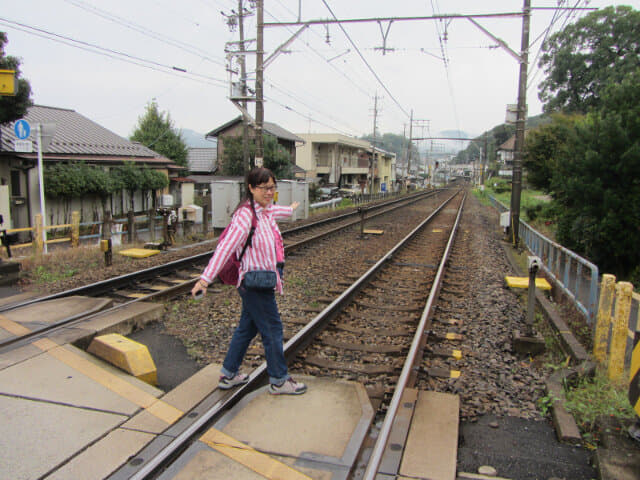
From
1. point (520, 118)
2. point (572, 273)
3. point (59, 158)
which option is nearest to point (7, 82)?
point (572, 273)

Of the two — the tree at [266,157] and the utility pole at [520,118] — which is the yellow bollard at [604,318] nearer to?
the utility pole at [520,118]

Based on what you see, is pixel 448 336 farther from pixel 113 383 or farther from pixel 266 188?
pixel 113 383

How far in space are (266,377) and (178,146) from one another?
3480cm

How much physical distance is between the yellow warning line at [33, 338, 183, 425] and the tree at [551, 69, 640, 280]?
29.3ft

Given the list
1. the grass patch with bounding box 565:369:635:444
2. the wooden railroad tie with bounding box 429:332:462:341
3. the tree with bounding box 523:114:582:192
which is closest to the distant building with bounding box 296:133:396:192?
the tree with bounding box 523:114:582:192

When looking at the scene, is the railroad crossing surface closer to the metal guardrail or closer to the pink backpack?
the pink backpack

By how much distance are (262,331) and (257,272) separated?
51cm

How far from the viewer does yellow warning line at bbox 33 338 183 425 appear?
3771 mm

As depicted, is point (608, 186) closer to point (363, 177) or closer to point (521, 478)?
point (521, 478)

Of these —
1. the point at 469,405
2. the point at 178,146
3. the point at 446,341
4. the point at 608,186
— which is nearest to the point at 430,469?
the point at 469,405

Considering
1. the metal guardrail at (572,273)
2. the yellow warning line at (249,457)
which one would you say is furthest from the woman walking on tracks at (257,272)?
the metal guardrail at (572,273)

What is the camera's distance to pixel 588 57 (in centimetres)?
4181

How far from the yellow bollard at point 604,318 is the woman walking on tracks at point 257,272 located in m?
3.40

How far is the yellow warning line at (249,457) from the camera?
9.77 ft
